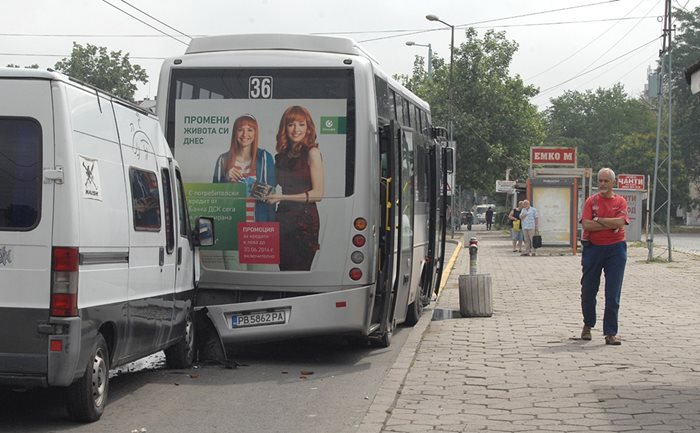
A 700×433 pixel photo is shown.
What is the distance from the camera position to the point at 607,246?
11.5 metres

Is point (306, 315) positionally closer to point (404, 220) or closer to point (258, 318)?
→ point (258, 318)

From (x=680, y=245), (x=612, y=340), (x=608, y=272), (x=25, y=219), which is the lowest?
(x=680, y=245)

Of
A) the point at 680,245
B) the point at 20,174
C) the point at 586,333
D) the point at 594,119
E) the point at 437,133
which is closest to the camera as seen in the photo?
the point at 20,174

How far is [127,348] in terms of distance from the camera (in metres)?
8.10

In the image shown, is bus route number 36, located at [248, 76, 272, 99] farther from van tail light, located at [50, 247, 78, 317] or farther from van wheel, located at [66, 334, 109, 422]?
van tail light, located at [50, 247, 78, 317]

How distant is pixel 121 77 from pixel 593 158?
4998 cm

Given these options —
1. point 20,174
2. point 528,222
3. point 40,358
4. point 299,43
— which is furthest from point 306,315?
point 528,222

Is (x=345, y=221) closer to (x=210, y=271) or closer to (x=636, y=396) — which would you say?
(x=210, y=271)

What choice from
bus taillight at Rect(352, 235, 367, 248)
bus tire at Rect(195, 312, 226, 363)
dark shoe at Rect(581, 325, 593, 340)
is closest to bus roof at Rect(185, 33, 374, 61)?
bus taillight at Rect(352, 235, 367, 248)

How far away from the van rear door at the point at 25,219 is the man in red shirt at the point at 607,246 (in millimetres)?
6407

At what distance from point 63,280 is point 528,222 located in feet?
92.5

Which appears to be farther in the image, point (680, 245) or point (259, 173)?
point (680, 245)

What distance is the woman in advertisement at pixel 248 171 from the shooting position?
A: 1039 centimetres

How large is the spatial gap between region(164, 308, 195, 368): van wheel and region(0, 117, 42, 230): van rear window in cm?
310
